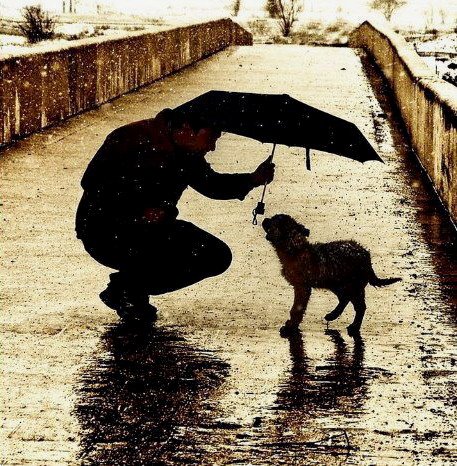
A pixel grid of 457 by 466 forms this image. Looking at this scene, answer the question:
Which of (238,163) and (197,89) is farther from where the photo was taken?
(197,89)

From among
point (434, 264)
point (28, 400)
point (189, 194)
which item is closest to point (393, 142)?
point (189, 194)

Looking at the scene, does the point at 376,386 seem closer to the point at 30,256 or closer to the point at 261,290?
the point at 261,290

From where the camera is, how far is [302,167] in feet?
45.9

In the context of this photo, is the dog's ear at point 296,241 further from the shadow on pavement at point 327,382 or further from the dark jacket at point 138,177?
the shadow on pavement at point 327,382

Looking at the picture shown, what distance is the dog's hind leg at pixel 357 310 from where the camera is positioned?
22.3 feet

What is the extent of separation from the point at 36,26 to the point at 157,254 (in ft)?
164

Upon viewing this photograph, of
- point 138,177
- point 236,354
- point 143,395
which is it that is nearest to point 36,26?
point 138,177

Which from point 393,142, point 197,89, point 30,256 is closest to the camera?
point 30,256

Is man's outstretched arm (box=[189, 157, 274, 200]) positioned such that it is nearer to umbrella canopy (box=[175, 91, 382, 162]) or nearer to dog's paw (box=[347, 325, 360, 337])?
umbrella canopy (box=[175, 91, 382, 162])

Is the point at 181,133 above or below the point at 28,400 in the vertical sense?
above

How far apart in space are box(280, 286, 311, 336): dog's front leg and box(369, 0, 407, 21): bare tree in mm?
78383

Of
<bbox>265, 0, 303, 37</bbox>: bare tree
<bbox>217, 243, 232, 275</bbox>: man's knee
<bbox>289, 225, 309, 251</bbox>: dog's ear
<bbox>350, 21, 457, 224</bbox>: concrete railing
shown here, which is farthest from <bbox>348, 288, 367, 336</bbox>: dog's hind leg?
<bbox>265, 0, 303, 37</bbox>: bare tree

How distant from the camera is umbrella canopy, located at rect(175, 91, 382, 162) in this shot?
650cm

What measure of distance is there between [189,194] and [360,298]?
515 centimetres
